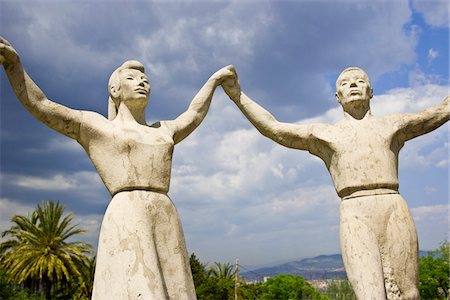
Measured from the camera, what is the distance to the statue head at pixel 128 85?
658 centimetres

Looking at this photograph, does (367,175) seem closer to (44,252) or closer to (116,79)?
(116,79)

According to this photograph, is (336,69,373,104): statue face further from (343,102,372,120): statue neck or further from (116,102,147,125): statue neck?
(116,102,147,125): statue neck

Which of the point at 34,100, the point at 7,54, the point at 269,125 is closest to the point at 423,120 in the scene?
the point at 269,125

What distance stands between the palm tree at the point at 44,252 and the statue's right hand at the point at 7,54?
931 inches

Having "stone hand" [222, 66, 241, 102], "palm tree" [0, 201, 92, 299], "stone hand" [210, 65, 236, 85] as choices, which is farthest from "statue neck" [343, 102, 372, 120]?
"palm tree" [0, 201, 92, 299]

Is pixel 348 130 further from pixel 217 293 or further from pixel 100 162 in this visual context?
pixel 217 293

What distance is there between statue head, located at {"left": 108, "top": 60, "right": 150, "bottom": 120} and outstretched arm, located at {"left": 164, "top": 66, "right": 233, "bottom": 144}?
1.71ft

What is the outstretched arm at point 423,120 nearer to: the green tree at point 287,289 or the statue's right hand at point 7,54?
the statue's right hand at point 7,54

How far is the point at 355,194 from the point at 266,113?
1775mm

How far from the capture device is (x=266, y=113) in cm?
766

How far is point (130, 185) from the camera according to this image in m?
6.01

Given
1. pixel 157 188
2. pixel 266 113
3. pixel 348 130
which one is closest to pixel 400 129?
pixel 348 130

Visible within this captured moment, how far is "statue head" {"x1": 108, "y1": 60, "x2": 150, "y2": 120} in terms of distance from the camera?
259 inches

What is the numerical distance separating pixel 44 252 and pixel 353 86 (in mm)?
24862
